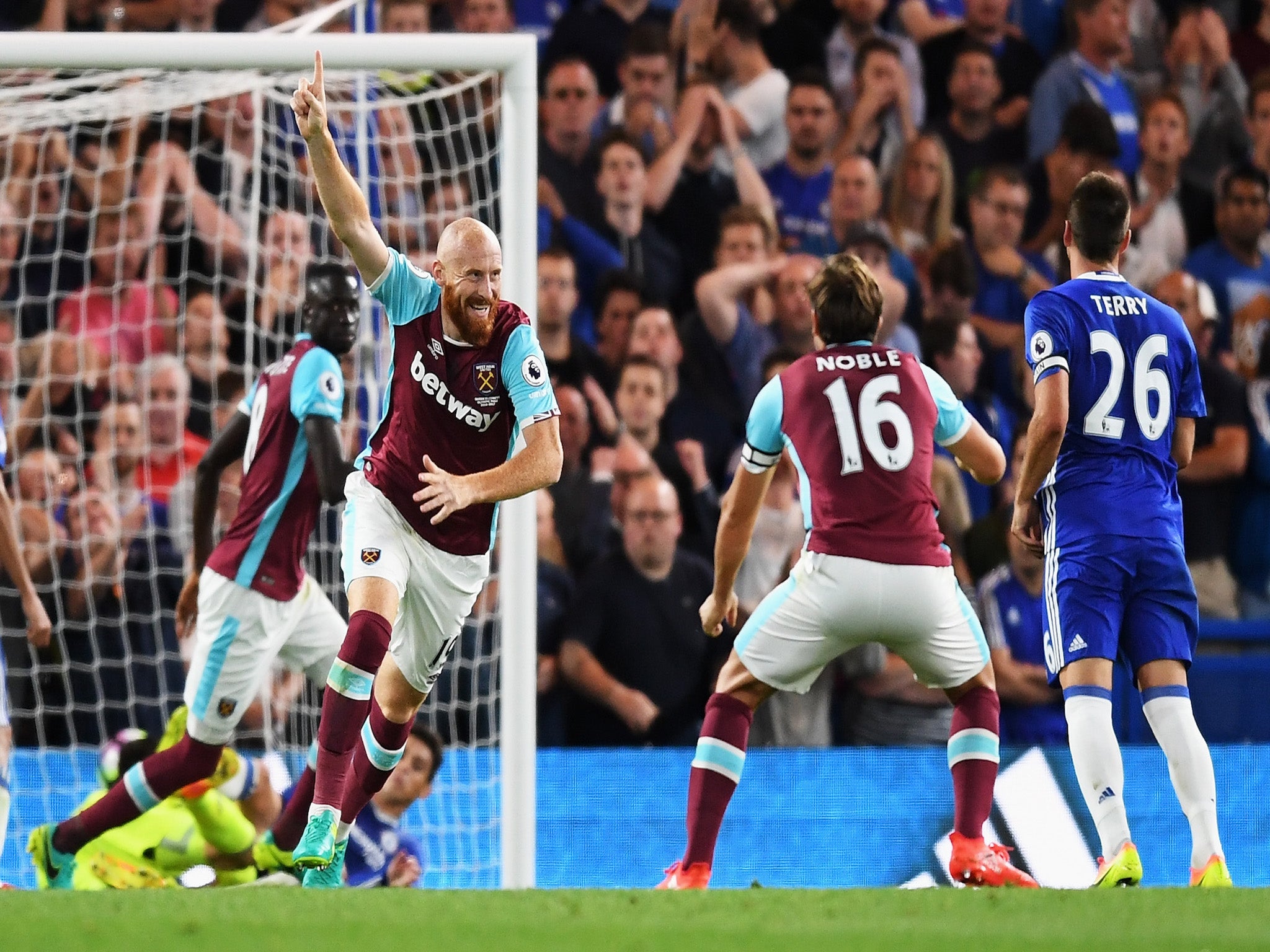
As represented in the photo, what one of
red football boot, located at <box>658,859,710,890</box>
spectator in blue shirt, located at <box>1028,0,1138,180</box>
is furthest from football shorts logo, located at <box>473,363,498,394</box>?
spectator in blue shirt, located at <box>1028,0,1138,180</box>

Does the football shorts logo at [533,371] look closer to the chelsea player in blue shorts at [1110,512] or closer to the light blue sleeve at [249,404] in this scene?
the chelsea player in blue shorts at [1110,512]

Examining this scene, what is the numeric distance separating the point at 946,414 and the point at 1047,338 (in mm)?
387

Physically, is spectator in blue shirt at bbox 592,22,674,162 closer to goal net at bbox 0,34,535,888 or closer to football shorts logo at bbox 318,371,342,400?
goal net at bbox 0,34,535,888

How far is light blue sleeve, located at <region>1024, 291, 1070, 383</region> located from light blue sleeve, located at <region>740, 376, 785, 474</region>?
749 millimetres

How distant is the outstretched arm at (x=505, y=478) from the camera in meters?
5.14

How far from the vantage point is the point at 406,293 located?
17.6 feet

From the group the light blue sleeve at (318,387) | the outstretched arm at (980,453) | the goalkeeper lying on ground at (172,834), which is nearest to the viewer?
the outstretched arm at (980,453)

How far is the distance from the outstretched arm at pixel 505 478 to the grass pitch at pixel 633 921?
4.09 ft

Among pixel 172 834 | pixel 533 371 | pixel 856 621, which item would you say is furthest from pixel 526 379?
pixel 172 834

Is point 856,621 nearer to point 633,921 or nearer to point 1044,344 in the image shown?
point 1044,344

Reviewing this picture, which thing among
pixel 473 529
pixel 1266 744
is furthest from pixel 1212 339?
pixel 473 529

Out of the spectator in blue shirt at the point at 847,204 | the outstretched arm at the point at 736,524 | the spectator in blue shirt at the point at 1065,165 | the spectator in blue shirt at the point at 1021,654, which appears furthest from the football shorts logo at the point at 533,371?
the spectator in blue shirt at the point at 1065,165

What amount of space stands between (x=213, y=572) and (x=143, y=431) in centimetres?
209

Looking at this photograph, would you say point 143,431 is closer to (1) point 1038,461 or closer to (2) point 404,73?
(2) point 404,73
